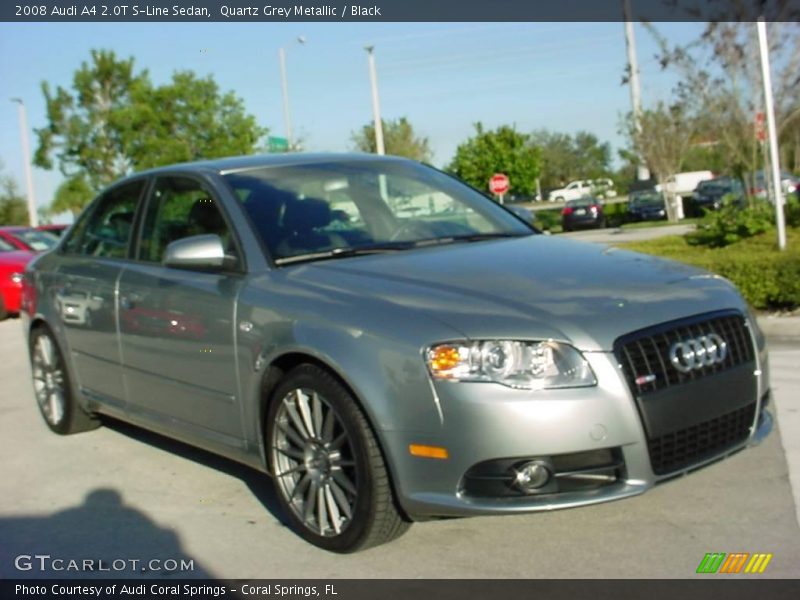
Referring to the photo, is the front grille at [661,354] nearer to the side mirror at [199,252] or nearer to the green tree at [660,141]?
the side mirror at [199,252]

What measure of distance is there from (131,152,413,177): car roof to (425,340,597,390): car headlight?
1999 mm

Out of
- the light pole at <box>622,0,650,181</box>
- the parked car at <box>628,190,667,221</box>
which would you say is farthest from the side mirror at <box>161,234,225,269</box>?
the parked car at <box>628,190,667,221</box>

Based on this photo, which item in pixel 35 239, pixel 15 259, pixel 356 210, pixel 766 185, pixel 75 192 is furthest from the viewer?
pixel 75 192

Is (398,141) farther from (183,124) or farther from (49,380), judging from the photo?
(49,380)

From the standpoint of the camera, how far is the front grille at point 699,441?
12.4 ft

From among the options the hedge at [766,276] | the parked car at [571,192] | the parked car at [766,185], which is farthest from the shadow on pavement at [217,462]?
the parked car at [571,192]

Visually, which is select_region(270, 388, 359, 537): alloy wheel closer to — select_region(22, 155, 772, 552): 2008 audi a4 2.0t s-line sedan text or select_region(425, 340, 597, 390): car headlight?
select_region(22, 155, 772, 552): 2008 audi a4 2.0t s-line sedan text

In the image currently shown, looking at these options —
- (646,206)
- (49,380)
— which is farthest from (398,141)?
(49,380)

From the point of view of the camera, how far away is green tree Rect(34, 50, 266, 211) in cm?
3462

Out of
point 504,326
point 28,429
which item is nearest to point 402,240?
point 504,326

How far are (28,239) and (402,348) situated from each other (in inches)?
537

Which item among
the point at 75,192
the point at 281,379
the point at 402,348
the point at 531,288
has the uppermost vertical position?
the point at 75,192

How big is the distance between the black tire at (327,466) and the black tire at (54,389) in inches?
95.9

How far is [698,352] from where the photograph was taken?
392 centimetres
